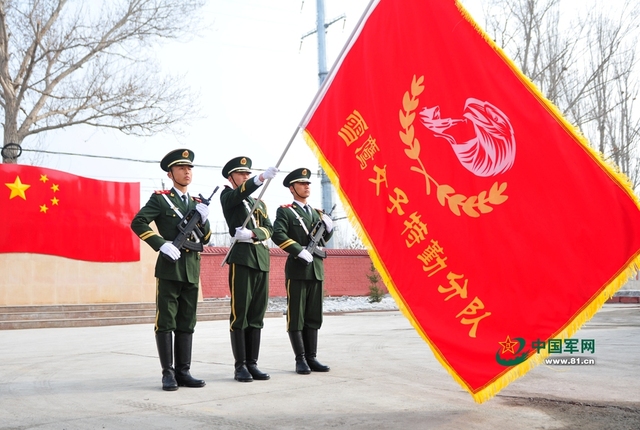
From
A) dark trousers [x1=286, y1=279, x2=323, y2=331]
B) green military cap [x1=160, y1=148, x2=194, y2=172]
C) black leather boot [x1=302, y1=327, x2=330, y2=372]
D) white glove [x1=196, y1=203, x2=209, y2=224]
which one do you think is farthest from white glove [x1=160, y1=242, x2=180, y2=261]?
black leather boot [x1=302, y1=327, x2=330, y2=372]

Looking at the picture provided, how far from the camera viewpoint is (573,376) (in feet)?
17.9

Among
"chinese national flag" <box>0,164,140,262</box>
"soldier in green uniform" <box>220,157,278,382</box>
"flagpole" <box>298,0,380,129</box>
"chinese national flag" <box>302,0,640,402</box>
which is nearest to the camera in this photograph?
"chinese national flag" <box>302,0,640,402</box>

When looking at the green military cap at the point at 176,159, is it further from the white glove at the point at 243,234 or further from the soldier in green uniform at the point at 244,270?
the white glove at the point at 243,234

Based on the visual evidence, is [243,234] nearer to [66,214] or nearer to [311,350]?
[311,350]

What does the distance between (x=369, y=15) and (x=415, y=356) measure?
3727 mm

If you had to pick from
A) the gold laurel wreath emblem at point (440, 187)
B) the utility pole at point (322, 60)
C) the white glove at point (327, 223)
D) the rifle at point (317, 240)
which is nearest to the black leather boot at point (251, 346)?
the rifle at point (317, 240)

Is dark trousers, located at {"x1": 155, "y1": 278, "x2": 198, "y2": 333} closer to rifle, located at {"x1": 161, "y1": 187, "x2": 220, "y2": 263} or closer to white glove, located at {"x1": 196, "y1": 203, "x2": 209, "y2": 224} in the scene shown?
rifle, located at {"x1": 161, "y1": 187, "x2": 220, "y2": 263}

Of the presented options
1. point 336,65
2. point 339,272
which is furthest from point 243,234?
point 339,272

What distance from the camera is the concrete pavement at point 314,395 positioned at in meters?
3.77

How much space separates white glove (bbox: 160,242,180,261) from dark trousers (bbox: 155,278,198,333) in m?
0.23

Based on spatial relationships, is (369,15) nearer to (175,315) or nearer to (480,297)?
(480,297)

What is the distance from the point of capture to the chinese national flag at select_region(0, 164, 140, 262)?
1555 centimetres

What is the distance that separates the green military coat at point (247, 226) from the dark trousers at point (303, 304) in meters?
0.45

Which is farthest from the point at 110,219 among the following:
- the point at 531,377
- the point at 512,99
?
the point at 512,99
